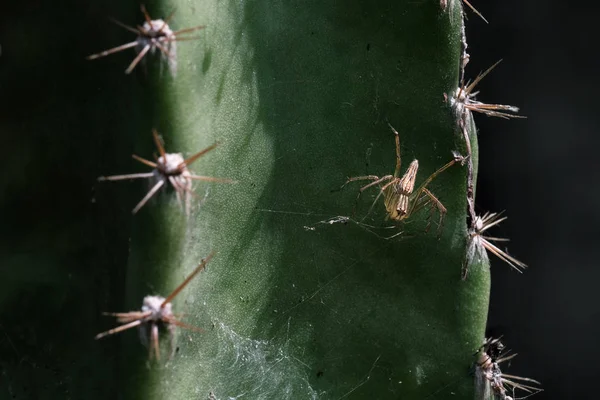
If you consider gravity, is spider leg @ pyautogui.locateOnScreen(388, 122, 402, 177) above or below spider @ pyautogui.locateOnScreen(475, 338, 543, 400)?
above

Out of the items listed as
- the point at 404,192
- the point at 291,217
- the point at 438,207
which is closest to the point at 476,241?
the point at 438,207

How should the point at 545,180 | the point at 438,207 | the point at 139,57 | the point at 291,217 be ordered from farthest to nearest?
the point at 545,180 < the point at 438,207 < the point at 291,217 < the point at 139,57

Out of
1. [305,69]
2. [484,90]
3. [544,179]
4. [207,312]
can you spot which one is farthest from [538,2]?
[207,312]

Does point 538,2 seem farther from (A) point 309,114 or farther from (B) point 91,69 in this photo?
(B) point 91,69

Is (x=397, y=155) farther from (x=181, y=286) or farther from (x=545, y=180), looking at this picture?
(x=545, y=180)

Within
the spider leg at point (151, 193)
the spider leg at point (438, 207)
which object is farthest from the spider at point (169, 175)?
the spider leg at point (438, 207)

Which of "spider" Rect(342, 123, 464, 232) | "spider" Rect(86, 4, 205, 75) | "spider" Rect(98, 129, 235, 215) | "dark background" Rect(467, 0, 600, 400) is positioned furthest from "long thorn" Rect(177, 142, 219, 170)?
"dark background" Rect(467, 0, 600, 400)

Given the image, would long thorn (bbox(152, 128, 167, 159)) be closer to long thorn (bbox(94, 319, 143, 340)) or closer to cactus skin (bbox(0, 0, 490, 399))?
cactus skin (bbox(0, 0, 490, 399))

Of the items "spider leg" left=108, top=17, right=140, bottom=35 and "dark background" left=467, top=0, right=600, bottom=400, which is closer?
"spider leg" left=108, top=17, right=140, bottom=35
